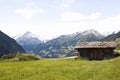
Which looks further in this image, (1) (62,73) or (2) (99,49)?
(2) (99,49)

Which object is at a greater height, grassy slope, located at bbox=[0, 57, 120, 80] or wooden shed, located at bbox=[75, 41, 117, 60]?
wooden shed, located at bbox=[75, 41, 117, 60]

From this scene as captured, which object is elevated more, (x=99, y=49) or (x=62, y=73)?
(x=99, y=49)

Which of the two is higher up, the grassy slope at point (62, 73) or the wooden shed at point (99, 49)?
the wooden shed at point (99, 49)

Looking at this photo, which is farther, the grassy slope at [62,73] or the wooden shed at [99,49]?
the wooden shed at [99,49]

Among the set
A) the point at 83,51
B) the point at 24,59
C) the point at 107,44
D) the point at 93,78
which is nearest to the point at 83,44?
the point at 83,51

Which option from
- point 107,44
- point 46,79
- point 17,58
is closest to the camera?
point 46,79

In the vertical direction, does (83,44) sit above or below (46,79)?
above

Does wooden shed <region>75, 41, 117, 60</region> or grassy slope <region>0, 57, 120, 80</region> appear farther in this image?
wooden shed <region>75, 41, 117, 60</region>

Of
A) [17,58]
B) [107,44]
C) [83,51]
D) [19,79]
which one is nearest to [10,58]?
[17,58]

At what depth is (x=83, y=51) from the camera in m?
79.8

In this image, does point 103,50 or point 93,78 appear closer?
point 93,78

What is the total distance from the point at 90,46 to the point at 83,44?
3004 mm

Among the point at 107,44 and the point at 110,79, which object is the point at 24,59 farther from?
the point at 110,79

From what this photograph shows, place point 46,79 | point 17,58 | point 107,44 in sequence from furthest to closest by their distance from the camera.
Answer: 1. point 107,44
2. point 17,58
3. point 46,79
